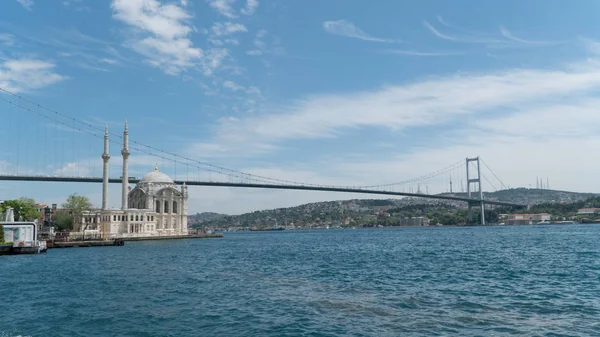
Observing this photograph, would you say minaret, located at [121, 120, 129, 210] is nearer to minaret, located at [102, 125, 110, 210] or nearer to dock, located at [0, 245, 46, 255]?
minaret, located at [102, 125, 110, 210]

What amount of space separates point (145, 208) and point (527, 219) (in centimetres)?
7699

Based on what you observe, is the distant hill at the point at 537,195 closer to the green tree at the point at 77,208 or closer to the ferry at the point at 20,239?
the green tree at the point at 77,208

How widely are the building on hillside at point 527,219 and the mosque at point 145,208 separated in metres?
68.3

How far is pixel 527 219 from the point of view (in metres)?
105

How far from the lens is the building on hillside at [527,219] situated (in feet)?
342

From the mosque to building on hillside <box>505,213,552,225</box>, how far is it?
224 ft

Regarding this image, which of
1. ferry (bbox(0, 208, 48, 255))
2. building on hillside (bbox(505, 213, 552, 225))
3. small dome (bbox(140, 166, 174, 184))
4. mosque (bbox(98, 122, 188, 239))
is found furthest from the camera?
building on hillside (bbox(505, 213, 552, 225))

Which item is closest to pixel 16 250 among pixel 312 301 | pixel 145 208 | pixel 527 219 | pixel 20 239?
pixel 20 239

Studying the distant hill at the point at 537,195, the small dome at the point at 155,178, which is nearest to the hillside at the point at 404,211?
the distant hill at the point at 537,195

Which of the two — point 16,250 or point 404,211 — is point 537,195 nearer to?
point 404,211

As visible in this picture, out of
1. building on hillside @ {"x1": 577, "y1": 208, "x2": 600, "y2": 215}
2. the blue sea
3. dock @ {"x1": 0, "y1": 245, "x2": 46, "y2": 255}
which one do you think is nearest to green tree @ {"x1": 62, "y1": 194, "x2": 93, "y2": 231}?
dock @ {"x1": 0, "y1": 245, "x2": 46, "y2": 255}

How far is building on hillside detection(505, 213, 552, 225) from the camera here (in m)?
104

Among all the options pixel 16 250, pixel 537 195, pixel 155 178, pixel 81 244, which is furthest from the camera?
pixel 537 195

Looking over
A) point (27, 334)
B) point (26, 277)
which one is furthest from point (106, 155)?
point (27, 334)
